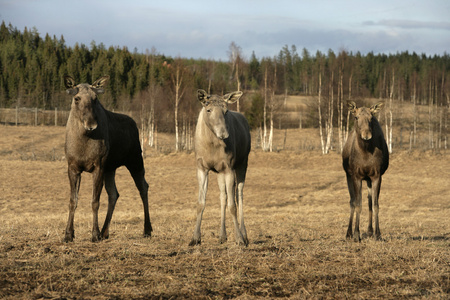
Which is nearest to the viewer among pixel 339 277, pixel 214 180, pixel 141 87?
pixel 339 277

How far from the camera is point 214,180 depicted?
3416cm

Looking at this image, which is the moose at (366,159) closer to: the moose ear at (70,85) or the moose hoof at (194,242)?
the moose hoof at (194,242)

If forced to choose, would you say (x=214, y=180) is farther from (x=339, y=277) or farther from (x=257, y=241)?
(x=339, y=277)

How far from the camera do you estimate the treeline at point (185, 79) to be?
54.8 metres

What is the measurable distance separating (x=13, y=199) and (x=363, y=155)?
19.4 metres

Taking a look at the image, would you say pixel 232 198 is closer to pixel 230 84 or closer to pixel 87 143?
pixel 87 143

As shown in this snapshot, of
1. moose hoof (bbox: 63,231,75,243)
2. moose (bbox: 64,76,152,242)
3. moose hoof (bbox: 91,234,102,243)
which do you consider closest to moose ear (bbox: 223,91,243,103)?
moose (bbox: 64,76,152,242)

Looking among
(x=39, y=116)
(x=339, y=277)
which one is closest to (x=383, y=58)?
(x=39, y=116)

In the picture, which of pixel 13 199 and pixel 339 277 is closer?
pixel 339 277

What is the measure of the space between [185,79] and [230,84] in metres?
13.0

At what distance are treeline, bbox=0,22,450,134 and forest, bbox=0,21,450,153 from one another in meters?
0.12

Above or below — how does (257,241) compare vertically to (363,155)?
below

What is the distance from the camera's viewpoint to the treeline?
54812mm

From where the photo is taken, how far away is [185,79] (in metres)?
61.9
